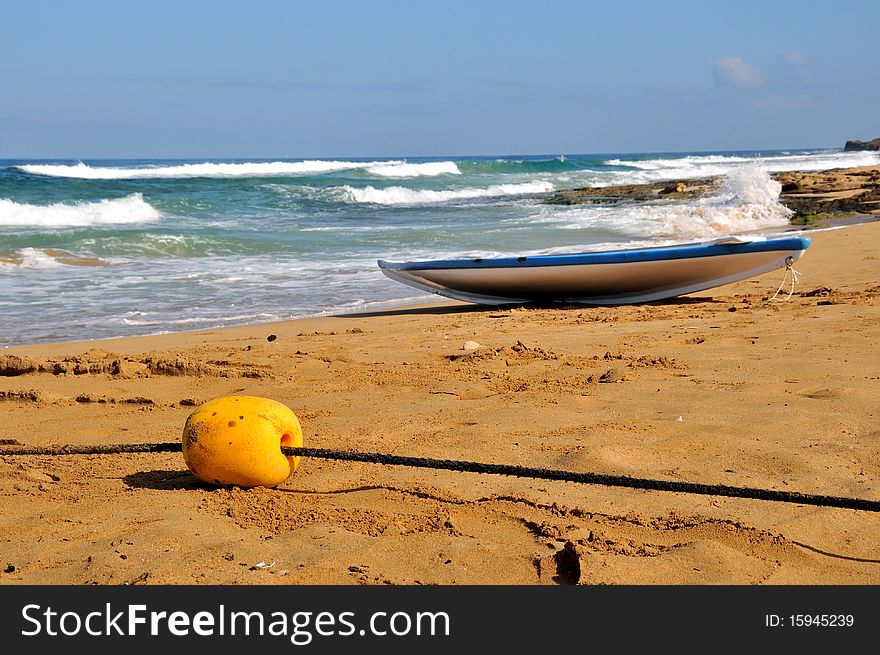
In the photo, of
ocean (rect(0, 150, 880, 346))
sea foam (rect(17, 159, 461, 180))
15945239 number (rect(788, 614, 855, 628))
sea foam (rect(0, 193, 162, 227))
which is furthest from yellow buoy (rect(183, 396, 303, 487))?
Result: sea foam (rect(17, 159, 461, 180))

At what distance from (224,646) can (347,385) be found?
306 cm

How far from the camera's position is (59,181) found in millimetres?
31219

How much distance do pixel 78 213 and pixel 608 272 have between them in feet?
61.1

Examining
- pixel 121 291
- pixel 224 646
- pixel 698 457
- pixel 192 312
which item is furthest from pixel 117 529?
pixel 121 291

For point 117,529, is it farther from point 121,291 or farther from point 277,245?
point 277,245

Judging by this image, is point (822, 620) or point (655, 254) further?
point (655, 254)

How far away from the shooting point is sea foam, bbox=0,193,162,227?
21703 mm

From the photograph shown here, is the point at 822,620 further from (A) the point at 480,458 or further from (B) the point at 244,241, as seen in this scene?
(B) the point at 244,241

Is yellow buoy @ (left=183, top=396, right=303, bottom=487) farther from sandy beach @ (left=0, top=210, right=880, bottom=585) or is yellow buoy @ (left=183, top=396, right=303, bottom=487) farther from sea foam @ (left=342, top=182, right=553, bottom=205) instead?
sea foam @ (left=342, top=182, right=553, bottom=205)

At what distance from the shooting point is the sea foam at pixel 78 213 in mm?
21703

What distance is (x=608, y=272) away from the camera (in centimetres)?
839

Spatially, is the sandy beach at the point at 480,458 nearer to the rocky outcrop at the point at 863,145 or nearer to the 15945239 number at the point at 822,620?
the 15945239 number at the point at 822,620

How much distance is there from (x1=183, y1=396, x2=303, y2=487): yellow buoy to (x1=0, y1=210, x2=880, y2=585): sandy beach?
69mm

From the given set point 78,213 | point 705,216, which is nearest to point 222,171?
point 78,213
